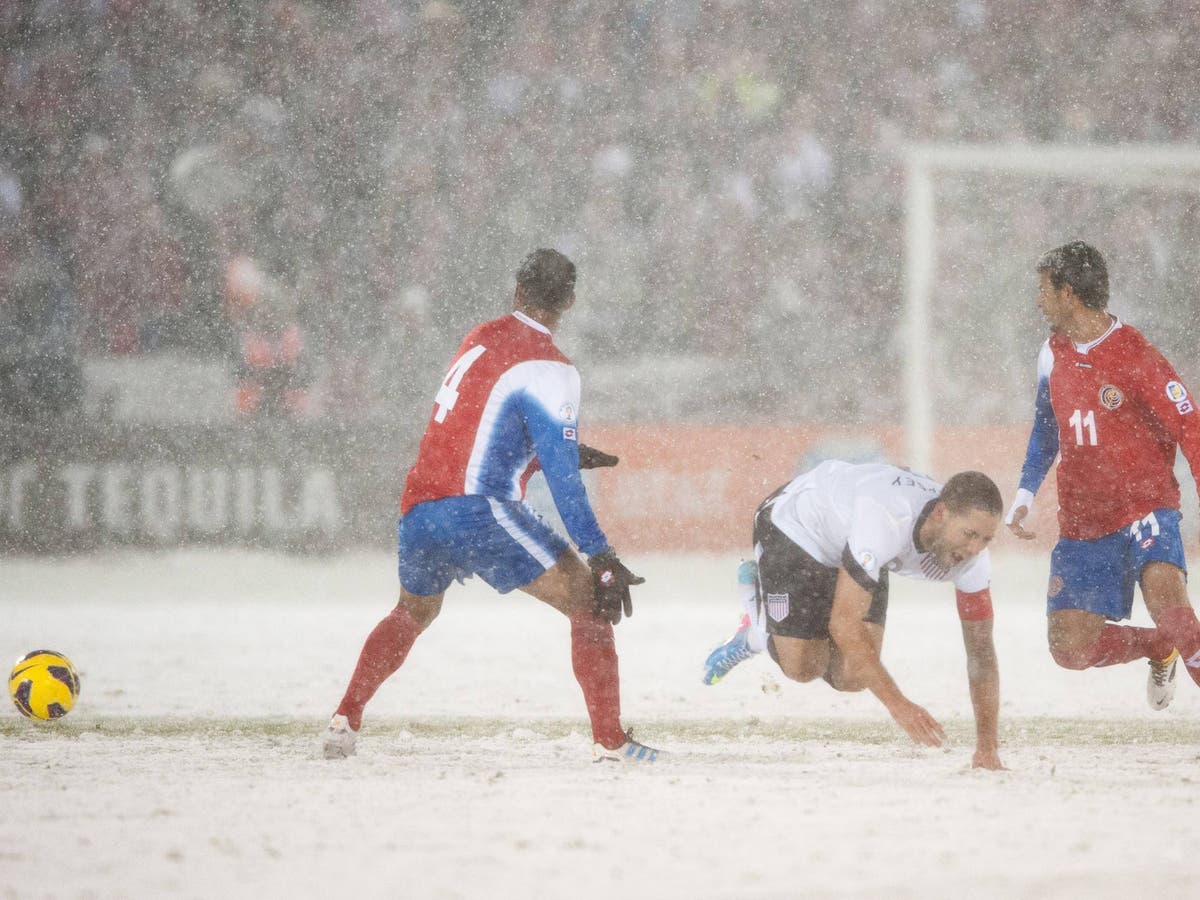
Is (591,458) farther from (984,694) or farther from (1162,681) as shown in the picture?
(1162,681)

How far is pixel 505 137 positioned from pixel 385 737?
1036cm

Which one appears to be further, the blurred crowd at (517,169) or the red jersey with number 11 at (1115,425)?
the blurred crowd at (517,169)

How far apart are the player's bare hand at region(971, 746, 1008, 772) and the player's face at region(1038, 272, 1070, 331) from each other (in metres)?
1.51

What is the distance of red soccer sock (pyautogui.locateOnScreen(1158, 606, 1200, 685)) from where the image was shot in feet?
15.7

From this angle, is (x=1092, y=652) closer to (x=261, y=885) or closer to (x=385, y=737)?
(x=385, y=737)

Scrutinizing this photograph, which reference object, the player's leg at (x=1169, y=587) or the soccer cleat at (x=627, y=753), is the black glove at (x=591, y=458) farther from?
the player's leg at (x=1169, y=587)

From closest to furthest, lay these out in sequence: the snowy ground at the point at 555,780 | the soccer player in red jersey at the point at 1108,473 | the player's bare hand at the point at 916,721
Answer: the snowy ground at the point at 555,780 < the player's bare hand at the point at 916,721 < the soccer player in red jersey at the point at 1108,473

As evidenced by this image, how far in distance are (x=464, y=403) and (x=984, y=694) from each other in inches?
72.4

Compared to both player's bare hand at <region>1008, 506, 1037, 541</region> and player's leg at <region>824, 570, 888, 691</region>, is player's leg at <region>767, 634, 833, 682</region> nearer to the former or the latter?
player's leg at <region>824, 570, 888, 691</region>

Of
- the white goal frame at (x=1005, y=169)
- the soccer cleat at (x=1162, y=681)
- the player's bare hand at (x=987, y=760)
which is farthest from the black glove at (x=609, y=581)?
the white goal frame at (x=1005, y=169)

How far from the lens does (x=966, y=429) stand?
1309cm

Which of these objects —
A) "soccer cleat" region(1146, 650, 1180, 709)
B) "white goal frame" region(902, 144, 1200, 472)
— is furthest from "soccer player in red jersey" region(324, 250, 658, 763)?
"white goal frame" region(902, 144, 1200, 472)

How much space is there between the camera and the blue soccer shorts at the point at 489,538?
15.1ft

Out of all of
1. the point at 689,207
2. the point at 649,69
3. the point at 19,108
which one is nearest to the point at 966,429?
the point at 689,207
